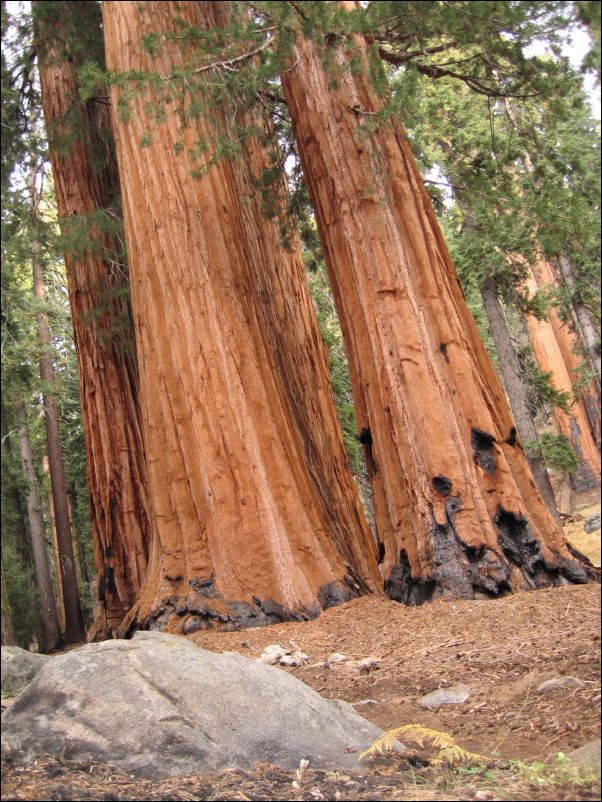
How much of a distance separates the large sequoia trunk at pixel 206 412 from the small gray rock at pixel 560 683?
308cm

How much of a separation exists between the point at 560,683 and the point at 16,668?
2627 mm

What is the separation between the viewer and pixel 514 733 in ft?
11.5

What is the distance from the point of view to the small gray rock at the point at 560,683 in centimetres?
365

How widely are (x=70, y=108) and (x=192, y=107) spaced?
4.18m

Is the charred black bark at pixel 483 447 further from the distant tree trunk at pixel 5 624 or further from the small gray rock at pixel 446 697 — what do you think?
the distant tree trunk at pixel 5 624

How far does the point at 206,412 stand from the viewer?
697 centimetres

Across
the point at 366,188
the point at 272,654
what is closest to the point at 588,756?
the point at 272,654

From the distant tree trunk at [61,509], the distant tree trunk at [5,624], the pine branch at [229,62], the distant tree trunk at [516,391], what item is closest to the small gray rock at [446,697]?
the distant tree trunk at [5,624]

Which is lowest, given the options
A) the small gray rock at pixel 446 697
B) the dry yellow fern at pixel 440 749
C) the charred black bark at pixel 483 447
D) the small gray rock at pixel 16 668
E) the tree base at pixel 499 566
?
the small gray rock at pixel 446 697

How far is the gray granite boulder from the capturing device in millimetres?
2953

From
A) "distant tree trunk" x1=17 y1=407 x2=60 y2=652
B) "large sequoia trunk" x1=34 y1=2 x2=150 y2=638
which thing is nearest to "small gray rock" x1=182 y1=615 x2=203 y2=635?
"large sequoia trunk" x1=34 y1=2 x2=150 y2=638

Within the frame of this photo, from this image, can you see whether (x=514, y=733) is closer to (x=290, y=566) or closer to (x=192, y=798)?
(x=192, y=798)

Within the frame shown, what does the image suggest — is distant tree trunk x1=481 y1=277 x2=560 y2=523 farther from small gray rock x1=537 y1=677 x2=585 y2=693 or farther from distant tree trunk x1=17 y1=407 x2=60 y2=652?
small gray rock x1=537 y1=677 x2=585 y2=693

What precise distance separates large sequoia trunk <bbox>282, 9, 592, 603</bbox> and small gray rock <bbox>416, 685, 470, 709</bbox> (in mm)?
1764
